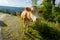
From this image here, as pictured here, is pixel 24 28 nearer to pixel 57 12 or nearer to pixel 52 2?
pixel 57 12

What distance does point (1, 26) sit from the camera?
6.22 m

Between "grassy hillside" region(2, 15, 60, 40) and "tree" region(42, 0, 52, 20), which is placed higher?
"tree" region(42, 0, 52, 20)

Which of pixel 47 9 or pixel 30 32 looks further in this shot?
pixel 47 9

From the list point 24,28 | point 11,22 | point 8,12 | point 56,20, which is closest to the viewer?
point 24,28

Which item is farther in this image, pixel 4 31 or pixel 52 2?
pixel 52 2

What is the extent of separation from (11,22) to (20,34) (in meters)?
1.12

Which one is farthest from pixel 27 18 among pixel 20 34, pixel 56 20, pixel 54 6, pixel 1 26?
pixel 54 6

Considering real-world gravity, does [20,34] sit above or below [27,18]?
below

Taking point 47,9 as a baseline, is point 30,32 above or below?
below

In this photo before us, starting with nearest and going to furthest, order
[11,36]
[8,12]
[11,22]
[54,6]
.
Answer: [11,36] → [11,22] → [54,6] → [8,12]

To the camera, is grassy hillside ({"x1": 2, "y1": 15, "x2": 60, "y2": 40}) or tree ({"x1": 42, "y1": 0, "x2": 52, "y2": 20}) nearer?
grassy hillside ({"x1": 2, "y1": 15, "x2": 60, "y2": 40})

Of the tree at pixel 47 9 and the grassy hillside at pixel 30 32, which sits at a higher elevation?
the tree at pixel 47 9

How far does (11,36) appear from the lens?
18.5 feet

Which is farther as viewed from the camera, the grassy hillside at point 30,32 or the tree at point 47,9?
the tree at point 47,9
